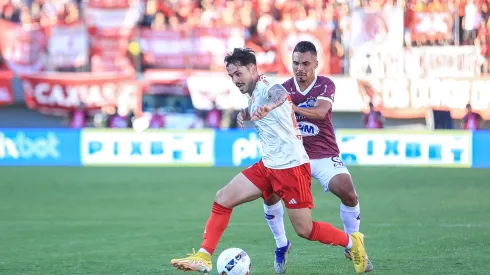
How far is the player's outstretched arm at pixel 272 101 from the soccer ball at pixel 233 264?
1.11 metres

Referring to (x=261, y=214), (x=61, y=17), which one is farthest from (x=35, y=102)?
(x=261, y=214)

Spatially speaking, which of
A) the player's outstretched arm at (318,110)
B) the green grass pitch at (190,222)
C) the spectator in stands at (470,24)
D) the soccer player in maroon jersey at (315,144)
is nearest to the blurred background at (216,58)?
the spectator in stands at (470,24)

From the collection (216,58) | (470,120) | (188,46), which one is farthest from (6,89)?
(470,120)

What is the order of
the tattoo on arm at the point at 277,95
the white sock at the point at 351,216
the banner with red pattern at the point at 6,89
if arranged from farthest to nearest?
→ the banner with red pattern at the point at 6,89
the white sock at the point at 351,216
the tattoo on arm at the point at 277,95

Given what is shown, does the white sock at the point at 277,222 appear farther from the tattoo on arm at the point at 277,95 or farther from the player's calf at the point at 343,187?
the tattoo on arm at the point at 277,95

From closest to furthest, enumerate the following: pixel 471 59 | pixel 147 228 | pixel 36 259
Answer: pixel 36 259, pixel 147 228, pixel 471 59

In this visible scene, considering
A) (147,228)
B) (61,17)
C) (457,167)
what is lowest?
(457,167)

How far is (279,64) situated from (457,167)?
5.77 meters

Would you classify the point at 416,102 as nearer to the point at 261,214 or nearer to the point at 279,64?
the point at 279,64

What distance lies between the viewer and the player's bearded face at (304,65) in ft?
25.2

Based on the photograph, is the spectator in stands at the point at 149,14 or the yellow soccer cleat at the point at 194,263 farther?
the spectator in stands at the point at 149,14

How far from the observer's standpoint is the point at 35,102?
24.4m

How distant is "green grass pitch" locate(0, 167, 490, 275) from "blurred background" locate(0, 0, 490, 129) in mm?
3922

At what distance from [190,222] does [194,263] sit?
4763 mm
